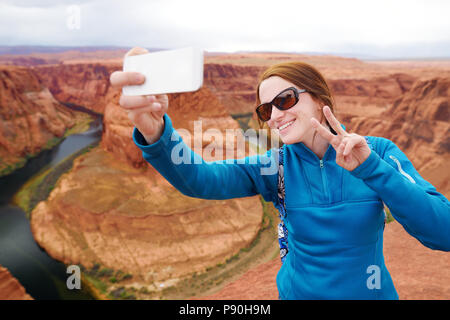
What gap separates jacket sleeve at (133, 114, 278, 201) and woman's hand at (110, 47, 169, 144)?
52 mm

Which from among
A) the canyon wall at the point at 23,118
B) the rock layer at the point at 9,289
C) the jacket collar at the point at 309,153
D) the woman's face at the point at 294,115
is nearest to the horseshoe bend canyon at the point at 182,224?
the rock layer at the point at 9,289

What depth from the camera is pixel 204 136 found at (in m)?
20.4

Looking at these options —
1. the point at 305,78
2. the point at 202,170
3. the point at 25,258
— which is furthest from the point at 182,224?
the point at 305,78

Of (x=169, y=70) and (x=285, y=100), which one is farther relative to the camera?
(x=285, y=100)

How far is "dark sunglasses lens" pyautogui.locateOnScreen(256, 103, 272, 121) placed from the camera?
1854mm

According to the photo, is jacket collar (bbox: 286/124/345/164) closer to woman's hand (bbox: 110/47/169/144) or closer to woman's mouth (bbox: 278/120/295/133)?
woman's mouth (bbox: 278/120/295/133)

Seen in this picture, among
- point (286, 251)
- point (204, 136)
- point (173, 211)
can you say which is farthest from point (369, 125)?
point (286, 251)

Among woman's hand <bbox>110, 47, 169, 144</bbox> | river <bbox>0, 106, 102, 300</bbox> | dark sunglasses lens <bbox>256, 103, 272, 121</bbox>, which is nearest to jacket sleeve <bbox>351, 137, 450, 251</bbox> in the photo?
dark sunglasses lens <bbox>256, 103, 272, 121</bbox>

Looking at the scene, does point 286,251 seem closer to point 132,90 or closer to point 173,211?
point 132,90

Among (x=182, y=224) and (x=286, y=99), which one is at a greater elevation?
(x=286, y=99)

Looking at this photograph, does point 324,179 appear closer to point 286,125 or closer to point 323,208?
point 323,208

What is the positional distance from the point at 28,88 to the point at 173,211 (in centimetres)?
3113

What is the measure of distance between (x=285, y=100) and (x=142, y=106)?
90cm

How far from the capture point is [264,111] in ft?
6.22
